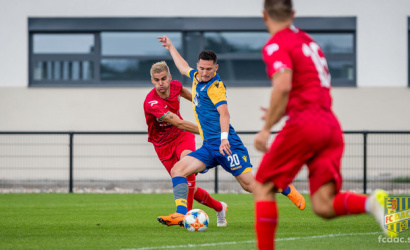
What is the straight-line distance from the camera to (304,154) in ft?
16.6

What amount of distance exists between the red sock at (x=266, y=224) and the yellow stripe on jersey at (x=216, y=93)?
2994 millimetres

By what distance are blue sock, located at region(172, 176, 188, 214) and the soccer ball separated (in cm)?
19

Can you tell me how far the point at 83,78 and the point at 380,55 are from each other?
778cm

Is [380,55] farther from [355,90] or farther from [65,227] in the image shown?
[65,227]

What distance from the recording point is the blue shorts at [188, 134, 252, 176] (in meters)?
7.97

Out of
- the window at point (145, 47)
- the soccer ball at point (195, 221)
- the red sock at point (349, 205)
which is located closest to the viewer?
the red sock at point (349, 205)

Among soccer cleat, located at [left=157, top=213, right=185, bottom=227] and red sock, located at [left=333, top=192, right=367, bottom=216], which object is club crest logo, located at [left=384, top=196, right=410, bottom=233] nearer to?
red sock, located at [left=333, top=192, right=367, bottom=216]

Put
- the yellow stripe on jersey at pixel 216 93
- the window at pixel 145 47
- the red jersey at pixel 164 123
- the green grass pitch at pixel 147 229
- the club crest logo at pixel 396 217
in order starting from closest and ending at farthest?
1. the green grass pitch at pixel 147 229
2. the club crest logo at pixel 396 217
3. the yellow stripe on jersey at pixel 216 93
4. the red jersey at pixel 164 123
5. the window at pixel 145 47

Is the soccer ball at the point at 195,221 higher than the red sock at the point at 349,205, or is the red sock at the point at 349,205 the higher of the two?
the red sock at the point at 349,205

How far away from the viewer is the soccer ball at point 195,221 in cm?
784

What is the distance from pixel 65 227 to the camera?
8453 mm

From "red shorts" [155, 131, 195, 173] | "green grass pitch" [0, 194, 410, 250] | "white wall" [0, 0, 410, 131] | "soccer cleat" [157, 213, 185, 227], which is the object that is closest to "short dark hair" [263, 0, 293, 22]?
"green grass pitch" [0, 194, 410, 250]

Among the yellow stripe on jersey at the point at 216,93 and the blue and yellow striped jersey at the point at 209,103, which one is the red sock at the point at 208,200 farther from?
the yellow stripe on jersey at the point at 216,93

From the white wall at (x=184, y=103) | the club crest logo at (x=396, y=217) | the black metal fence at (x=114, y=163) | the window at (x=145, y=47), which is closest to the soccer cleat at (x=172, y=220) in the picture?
the club crest logo at (x=396, y=217)
